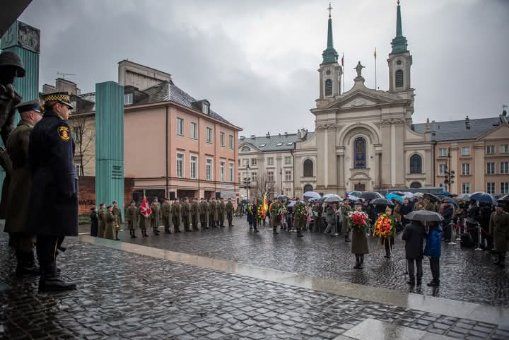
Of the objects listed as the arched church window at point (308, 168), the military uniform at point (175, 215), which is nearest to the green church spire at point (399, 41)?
the arched church window at point (308, 168)

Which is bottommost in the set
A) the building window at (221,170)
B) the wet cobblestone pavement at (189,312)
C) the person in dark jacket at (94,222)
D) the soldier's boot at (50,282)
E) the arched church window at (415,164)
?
the person in dark jacket at (94,222)

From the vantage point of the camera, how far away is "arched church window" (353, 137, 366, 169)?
69688 millimetres

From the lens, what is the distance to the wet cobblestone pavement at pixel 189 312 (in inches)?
151

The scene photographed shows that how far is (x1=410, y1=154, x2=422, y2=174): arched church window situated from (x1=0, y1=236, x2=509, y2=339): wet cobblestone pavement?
215 feet

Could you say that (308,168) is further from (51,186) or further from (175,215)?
(51,186)

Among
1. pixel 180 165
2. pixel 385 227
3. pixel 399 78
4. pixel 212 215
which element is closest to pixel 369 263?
pixel 385 227

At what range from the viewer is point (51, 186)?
4.60 metres

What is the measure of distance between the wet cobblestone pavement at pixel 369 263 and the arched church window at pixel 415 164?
2089 inches

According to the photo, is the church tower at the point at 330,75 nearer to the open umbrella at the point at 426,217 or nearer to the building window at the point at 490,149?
the building window at the point at 490,149

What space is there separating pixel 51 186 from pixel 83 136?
1468 inches

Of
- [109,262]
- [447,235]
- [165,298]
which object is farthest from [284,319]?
[447,235]

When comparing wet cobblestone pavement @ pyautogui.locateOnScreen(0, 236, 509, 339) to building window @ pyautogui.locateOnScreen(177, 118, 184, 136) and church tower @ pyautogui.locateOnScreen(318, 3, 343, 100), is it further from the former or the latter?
church tower @ pyautogui.locateOnScreen(318, 3, 343, 100)

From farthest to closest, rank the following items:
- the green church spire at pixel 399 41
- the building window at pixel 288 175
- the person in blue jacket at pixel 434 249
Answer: the building window at pixel 288 175 → the green church spire at pixel 399 41 → the person in blue jacket at pixel 434 249

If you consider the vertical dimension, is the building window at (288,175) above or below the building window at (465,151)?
below
